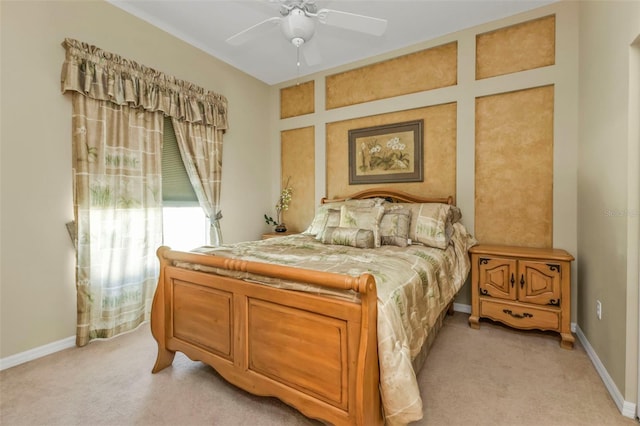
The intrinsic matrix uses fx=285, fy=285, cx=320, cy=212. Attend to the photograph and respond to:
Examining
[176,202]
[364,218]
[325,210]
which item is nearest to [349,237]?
[364,218]

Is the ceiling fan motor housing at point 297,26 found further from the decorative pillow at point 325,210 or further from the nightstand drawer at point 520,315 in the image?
the nightstand drawer at point 520,315

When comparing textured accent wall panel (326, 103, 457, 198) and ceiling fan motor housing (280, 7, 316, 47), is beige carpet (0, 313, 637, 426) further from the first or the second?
ceiling fan motor housing (280, 7, 316, 47)

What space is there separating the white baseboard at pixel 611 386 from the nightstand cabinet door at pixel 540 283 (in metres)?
0.37

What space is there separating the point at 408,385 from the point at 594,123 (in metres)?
2.48

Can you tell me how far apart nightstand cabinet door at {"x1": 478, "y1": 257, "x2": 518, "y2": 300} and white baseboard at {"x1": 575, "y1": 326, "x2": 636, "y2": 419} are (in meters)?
0.58

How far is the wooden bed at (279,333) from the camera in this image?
1.25 metres

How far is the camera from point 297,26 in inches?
86.9

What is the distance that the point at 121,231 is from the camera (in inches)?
106

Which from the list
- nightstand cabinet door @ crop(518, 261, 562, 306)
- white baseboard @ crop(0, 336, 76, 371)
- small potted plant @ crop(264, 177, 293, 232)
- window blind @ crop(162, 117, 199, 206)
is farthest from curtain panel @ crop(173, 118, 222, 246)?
nightstand cabinet door @ crop(518, 261, 562, 306)

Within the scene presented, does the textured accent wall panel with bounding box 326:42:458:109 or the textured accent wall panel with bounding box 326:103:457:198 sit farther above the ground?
the textured accent wall panel with bounding box 326:42:458:109

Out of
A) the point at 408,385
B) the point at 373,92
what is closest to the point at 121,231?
the point at 408,385

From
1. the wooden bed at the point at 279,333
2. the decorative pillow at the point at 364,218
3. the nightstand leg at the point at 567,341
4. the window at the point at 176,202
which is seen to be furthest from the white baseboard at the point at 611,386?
the window at the point at 176,202

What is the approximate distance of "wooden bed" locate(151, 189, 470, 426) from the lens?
1.25 metres

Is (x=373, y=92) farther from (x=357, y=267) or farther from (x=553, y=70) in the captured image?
(x=357, y=267)
